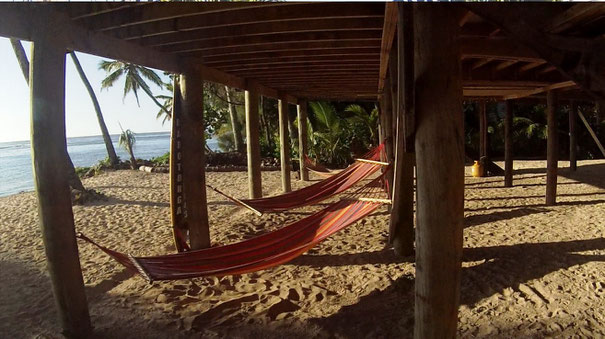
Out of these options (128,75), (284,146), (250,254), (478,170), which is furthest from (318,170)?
(128,75)

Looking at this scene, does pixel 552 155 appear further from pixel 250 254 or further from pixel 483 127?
pixel 250 254

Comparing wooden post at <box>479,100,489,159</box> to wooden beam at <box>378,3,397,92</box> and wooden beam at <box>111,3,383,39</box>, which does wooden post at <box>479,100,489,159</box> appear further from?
wooden beam at <box>111,3,383,39</box>

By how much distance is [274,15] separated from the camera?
8.25ft

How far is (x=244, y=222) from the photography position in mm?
5324

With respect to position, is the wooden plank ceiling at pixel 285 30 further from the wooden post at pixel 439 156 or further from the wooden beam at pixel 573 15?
the wooden post at pixel 439 156

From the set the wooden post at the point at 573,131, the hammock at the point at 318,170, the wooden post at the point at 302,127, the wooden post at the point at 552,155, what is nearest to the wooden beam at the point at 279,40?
the wooden post at the point at 552,155

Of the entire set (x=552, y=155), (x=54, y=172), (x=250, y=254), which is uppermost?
(x=54, y=172)

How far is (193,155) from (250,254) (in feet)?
4.32

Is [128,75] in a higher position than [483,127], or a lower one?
higher

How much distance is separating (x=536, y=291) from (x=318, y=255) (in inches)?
77.1

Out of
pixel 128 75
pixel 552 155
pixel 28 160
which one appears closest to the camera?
pixel 552 155

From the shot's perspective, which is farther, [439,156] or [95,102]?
[95,102]

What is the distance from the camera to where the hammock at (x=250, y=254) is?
2.59 metres

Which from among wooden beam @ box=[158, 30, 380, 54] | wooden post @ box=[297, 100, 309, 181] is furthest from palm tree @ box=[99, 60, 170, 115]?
wooden beam @ box=[158, 30, 380, 54]
